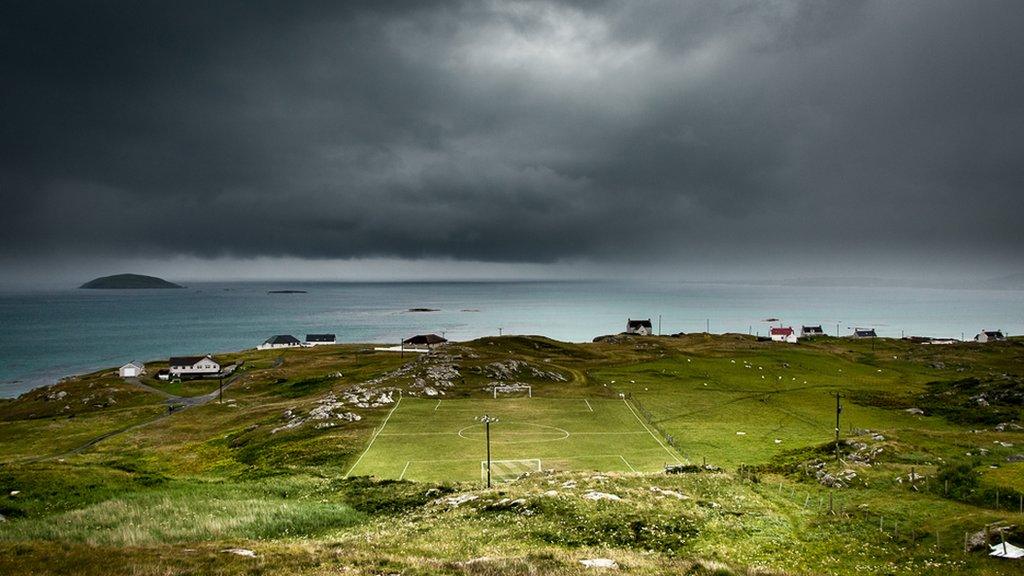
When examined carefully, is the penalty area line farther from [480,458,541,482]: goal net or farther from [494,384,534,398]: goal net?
[494,384,534,398]: goal net

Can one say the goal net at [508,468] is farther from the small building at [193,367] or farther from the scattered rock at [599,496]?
the small building at [193,367]

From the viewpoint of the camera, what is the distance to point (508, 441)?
6278cm

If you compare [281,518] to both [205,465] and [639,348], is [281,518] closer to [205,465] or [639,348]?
[205,465]

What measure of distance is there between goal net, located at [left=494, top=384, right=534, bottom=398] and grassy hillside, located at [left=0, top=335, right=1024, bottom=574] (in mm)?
1994

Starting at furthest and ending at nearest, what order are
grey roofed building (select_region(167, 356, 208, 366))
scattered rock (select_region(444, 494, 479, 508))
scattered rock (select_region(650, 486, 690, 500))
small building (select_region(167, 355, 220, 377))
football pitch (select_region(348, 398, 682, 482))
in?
grey roofed building (select_region(167, 356, 208, 366))
small building (select_region(167, 355, 220, 377))
football pitch (select_region(348, 398, 682, 482))
scattered rock (select_region(444, 494, 479, 508))
scattered rock (select_region(650, 486, 690, 500))

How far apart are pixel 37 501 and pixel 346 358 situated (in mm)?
117707

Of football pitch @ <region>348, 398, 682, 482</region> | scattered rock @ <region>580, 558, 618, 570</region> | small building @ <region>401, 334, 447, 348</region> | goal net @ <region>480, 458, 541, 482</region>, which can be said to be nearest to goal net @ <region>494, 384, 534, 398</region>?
football pitch @ <region>348, 398, 682, 482</region>

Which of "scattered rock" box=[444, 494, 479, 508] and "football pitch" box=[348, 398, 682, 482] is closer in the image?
"scattered rock" box=[444, 494, 479, 508]

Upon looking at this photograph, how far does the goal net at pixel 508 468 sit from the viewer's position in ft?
162

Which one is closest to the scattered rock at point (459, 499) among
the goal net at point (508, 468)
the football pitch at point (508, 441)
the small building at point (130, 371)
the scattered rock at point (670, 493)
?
the goal net at point (508, 468)

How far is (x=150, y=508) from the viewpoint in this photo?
1339 inches

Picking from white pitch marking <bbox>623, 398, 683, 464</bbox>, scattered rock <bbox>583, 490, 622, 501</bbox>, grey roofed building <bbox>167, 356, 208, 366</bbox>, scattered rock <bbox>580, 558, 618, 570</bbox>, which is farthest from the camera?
grey roofed building <bbox>167, 356, 208, 366</bbox>

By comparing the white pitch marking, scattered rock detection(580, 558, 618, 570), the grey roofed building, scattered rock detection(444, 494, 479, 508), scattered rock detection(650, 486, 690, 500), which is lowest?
the grey roofed building

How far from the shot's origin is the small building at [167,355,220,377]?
141500 mm
